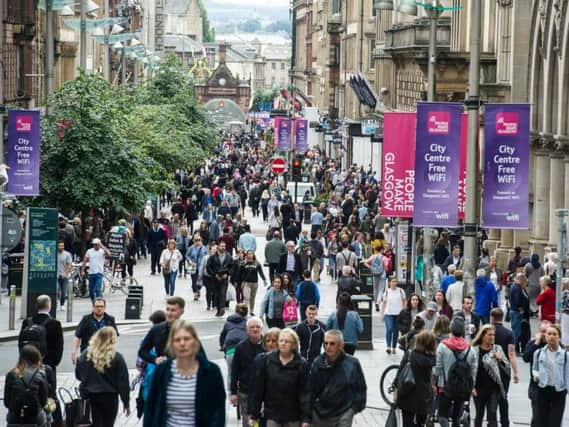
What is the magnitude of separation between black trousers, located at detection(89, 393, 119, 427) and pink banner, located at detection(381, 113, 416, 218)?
44.9 feet

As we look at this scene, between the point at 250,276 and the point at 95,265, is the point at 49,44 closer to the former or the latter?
the point at 95,265

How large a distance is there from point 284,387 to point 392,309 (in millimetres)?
11860

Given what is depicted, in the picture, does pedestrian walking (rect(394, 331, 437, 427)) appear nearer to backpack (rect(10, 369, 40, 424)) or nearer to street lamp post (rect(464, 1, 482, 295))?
backpack (rect(10, 369, 40, 424))

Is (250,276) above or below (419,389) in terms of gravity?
above

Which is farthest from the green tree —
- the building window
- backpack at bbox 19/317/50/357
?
the building window

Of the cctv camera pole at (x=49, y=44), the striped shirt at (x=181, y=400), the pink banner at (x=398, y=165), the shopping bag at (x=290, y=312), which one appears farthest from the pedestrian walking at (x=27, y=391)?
the cctv camera pole at (x=49, y=44)

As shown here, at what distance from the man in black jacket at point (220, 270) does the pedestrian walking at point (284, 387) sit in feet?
60.7

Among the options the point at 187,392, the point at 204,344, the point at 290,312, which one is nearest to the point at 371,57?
the point at 204,344

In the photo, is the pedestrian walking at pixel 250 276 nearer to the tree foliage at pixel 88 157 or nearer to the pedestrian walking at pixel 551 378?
the tree foliage at pixel 88 157

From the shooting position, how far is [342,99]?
104750mm

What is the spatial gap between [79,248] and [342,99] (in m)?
67.5

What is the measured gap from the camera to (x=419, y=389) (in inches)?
667

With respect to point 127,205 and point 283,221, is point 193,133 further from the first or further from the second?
point 127,205

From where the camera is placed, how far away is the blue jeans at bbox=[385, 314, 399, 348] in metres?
26.7
